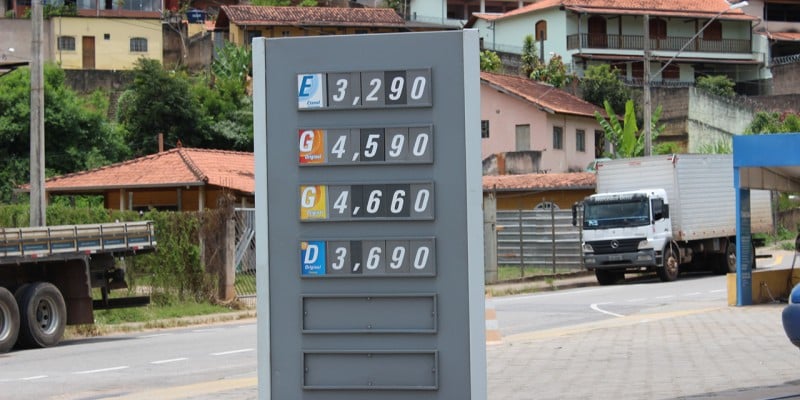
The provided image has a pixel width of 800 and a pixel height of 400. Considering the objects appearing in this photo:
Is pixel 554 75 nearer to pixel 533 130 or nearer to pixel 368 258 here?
pixel 533 130

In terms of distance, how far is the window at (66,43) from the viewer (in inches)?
2755

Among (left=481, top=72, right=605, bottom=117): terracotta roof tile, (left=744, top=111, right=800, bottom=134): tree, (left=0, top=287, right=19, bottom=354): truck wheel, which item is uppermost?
(left=481, top=72, right=605, bottom=117): terracotta roof tile

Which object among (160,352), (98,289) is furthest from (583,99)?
(160,352)

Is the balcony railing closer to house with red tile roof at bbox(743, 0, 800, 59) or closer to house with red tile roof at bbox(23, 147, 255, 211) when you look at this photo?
house with red tile roof at bbox(743, 0, 800, 59)

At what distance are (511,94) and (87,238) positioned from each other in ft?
116

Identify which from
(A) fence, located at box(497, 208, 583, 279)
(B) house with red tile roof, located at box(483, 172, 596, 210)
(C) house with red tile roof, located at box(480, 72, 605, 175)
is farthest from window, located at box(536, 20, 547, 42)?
(A) fence, located at box(497, 208, 583, 279)

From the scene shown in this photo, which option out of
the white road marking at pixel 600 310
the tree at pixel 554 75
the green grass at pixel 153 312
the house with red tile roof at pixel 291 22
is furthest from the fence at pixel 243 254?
the house with red tile roof at pixel 291 22

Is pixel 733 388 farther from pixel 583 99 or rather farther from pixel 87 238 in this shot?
pixel 583 99

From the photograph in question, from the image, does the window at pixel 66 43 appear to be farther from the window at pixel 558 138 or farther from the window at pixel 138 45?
the window at pixel 558 138

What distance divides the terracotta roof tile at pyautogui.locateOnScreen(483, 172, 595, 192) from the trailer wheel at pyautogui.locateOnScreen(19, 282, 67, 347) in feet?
81.1

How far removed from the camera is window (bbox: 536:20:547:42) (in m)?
72.5

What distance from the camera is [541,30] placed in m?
73.0

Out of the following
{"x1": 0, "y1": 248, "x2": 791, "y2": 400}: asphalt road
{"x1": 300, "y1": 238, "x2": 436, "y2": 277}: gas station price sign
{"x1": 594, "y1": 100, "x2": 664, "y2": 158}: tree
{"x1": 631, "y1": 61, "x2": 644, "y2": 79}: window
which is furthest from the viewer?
{"x1": 631, "y1": 61, "x2": 644, "y2": 79}: window

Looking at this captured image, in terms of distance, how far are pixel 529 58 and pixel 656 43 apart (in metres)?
8.86
